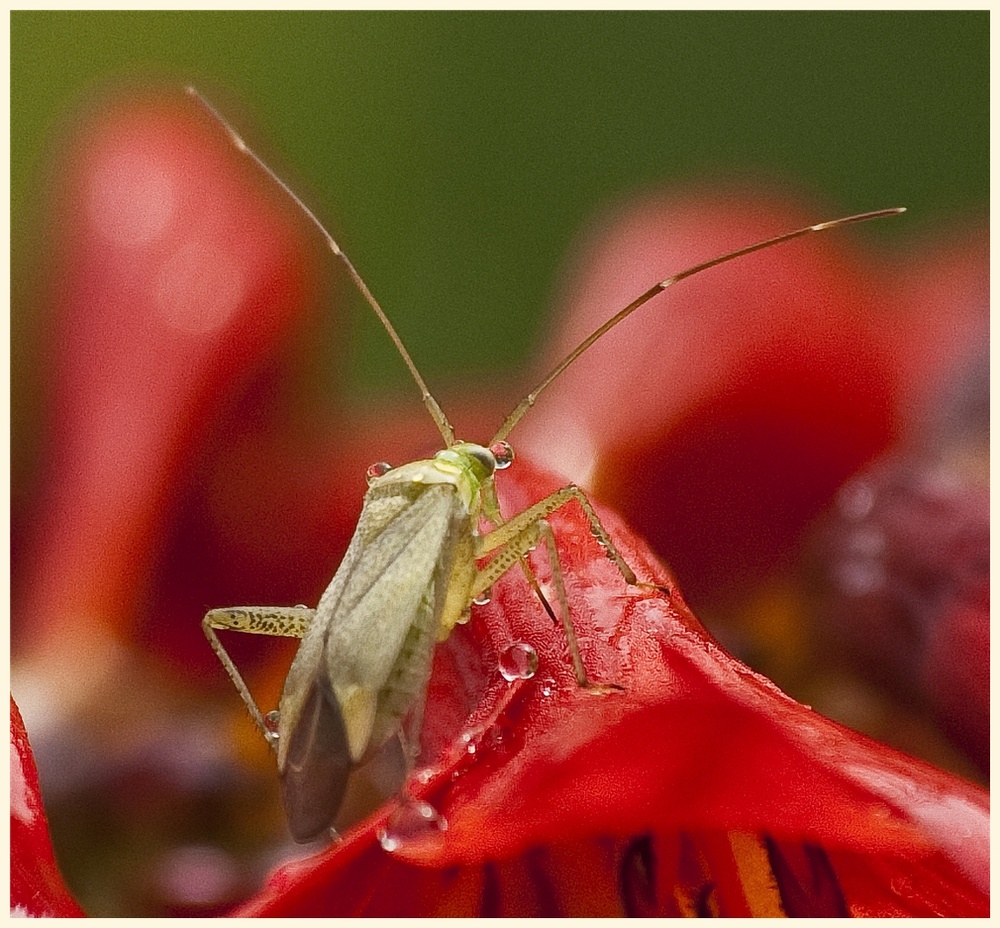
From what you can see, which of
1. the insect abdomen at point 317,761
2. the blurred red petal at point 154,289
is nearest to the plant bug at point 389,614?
the insect abdomen at point 317,761

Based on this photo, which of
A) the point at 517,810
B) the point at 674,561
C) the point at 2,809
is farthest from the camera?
the point at 674,561

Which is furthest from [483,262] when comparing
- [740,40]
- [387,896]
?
[387,896]

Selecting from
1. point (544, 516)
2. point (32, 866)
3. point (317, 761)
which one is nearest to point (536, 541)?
point (544, 516)

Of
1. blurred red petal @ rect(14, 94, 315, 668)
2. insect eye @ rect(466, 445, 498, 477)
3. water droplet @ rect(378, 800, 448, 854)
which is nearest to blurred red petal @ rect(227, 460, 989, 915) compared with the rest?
water droplet @ rect(378, 800, 448, 854)

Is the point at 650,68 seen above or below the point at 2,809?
above

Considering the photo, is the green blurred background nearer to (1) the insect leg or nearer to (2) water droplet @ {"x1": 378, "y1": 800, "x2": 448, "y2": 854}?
(1) the insect leg

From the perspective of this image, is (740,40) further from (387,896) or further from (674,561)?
(387,896)
